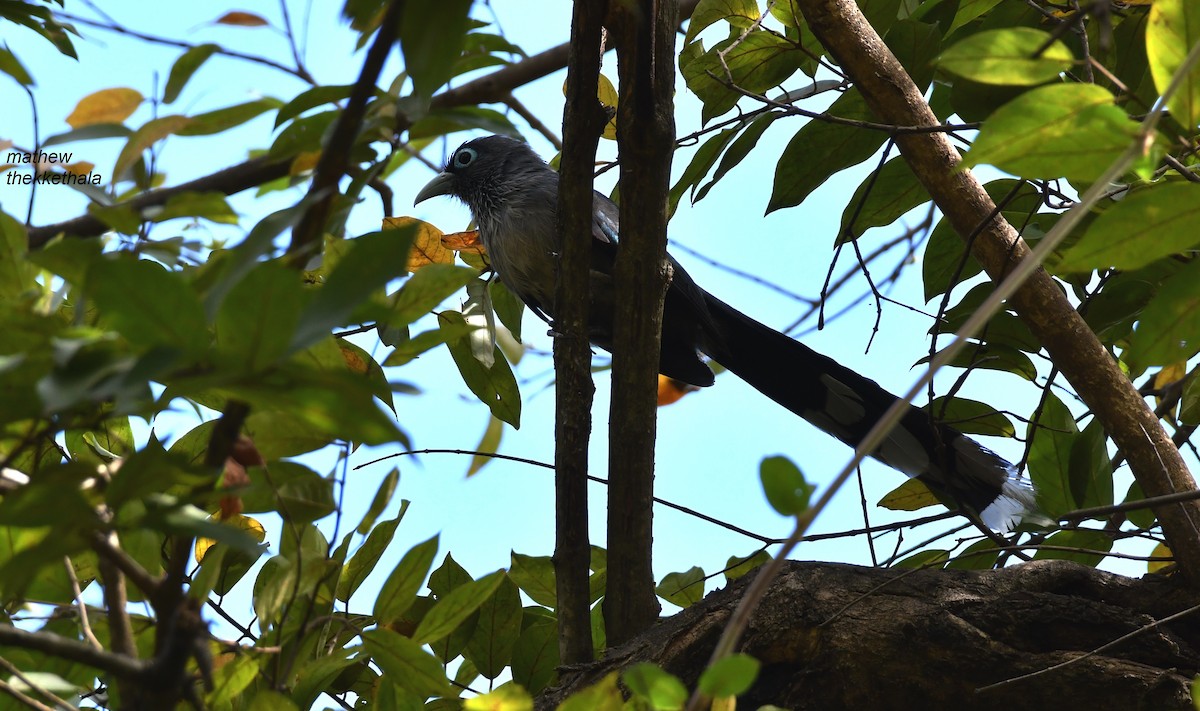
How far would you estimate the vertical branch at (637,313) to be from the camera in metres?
2.58

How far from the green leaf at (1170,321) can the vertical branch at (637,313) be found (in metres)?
1.40

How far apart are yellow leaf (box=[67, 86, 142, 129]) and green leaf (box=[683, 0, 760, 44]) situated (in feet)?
6.04

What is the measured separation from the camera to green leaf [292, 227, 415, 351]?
97 centimetres

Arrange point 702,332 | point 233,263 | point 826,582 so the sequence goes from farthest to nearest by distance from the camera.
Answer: point 702,332 < point 826,582 < point 233,263

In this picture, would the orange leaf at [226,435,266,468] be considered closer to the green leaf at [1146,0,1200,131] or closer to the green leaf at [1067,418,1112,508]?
the green leaf at [1146,0,1200,131]

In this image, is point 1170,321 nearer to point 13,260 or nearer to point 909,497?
point 13,260

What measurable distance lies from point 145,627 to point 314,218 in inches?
38.4

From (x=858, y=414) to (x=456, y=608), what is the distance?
244cm

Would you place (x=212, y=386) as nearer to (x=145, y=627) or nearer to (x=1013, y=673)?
(x=145, y=627)

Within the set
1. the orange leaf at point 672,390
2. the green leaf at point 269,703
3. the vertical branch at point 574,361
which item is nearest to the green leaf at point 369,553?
the vertical branch at point 574,361

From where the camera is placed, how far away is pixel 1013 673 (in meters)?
2.27

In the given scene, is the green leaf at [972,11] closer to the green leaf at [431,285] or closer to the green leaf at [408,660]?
the green leaf at [431,285]

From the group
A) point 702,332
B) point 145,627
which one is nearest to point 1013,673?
point 145,627

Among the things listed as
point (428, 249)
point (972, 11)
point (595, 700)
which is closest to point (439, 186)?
point (428, 249)
